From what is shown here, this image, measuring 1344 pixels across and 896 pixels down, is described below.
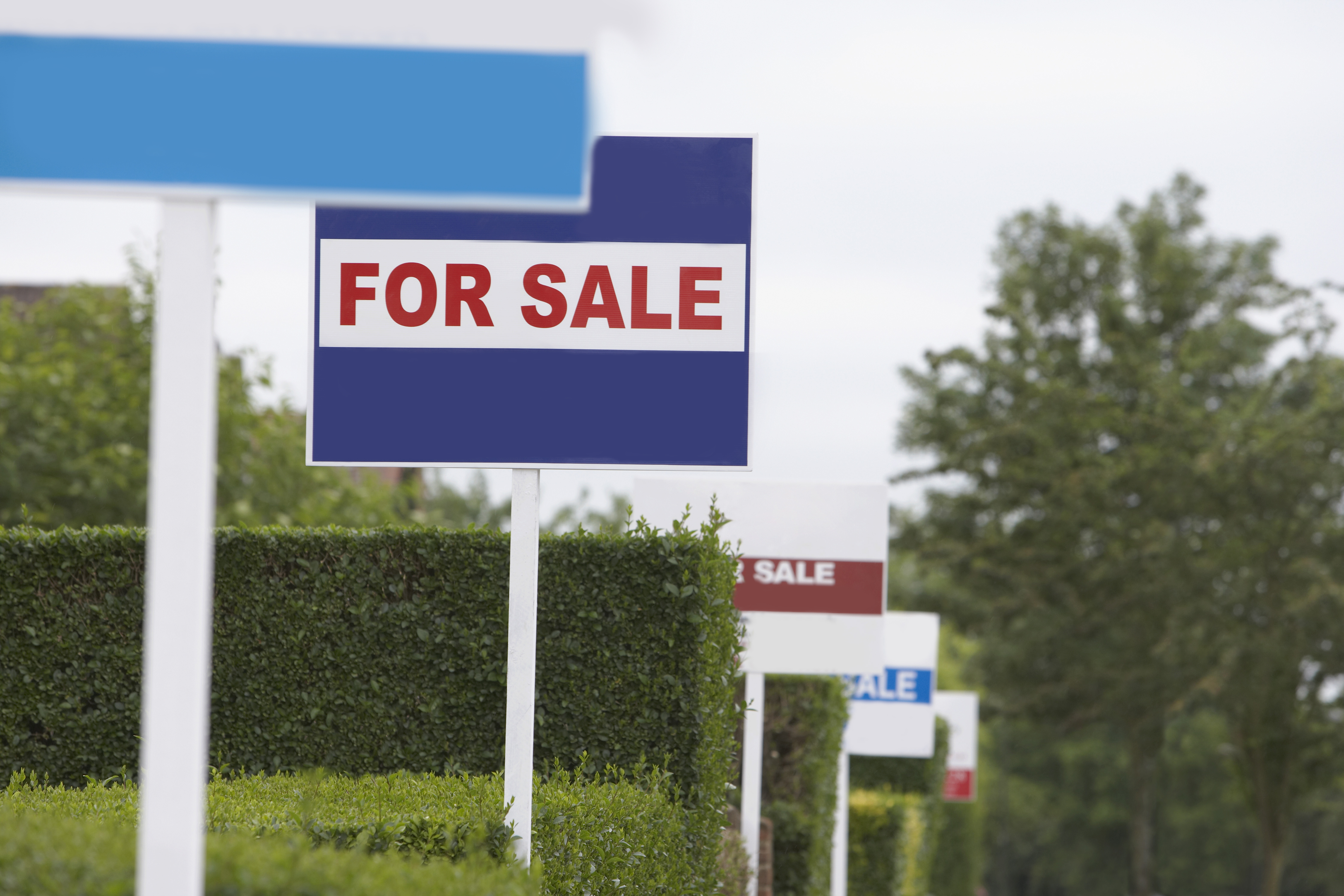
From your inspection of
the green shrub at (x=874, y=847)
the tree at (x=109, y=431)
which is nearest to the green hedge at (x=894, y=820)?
the green shrub at (x=874, y=847)

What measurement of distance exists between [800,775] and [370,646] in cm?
615

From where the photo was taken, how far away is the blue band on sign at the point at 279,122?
3.25 meters

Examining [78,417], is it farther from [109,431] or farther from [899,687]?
[899,687]

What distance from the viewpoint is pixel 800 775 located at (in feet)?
43.7

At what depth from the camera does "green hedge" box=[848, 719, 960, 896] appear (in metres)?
18.7

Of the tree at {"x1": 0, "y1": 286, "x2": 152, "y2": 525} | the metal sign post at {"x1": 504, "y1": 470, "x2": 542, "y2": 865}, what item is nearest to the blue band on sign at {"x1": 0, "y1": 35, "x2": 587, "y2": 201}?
the metal sign post at {"x1": 504, "y1": 470, "x2": 542, "y2": 865}

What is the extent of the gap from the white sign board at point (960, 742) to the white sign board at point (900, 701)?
9533mm

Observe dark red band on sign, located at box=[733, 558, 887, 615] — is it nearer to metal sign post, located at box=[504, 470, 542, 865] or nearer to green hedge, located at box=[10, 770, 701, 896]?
green hedge, located at box=[10, 770, 701, 896]

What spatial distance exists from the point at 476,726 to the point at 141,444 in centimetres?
1465

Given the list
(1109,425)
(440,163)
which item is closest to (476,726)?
(440,163)

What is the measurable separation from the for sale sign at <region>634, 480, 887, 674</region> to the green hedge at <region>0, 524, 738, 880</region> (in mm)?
2593

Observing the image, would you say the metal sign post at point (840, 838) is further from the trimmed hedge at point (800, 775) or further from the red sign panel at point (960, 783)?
the red sign panel at point (960, 783)

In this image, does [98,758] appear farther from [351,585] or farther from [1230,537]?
[1230,537]

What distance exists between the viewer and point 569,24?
3279 millimetres
